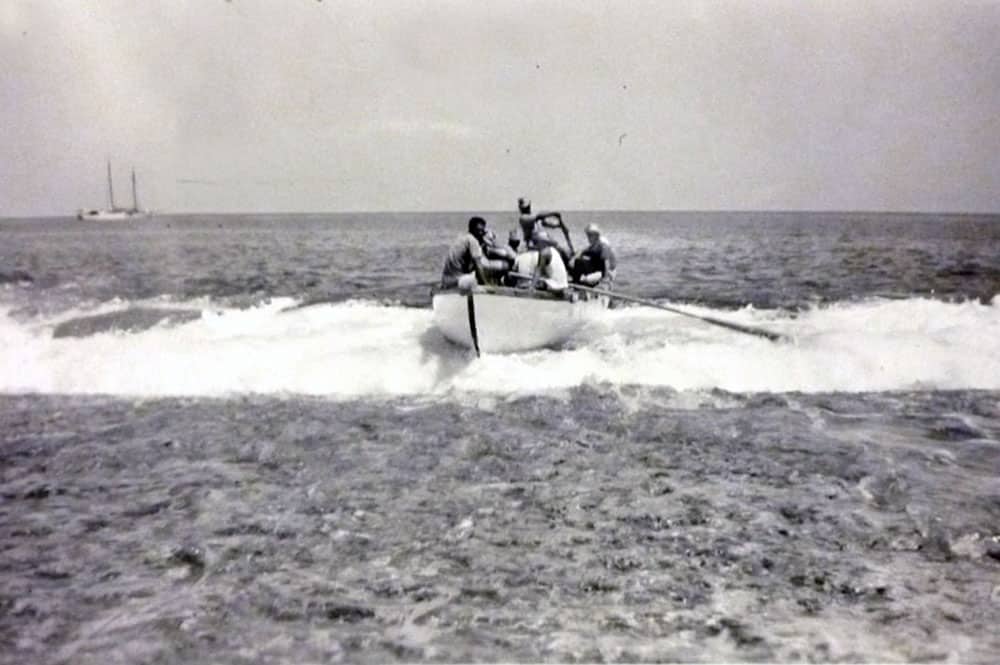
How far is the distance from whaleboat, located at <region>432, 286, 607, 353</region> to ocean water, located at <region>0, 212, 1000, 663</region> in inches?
15.7

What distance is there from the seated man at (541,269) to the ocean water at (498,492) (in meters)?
1.01

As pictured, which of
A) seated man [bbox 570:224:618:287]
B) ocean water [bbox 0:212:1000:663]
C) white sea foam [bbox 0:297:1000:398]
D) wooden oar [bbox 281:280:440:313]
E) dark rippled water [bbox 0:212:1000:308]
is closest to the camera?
ocean water [bbox 0:212:1000:663]

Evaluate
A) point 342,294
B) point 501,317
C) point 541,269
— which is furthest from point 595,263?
point 342,294

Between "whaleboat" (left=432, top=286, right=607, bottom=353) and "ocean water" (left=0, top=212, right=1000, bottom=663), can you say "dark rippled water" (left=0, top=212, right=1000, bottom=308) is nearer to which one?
"ocean water" (left=0, top=212, right=1000, bottom=663)

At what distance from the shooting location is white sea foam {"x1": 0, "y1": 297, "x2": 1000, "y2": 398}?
10289 mm

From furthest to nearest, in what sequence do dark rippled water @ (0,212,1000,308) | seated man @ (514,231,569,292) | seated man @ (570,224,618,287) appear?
dark rippled water @ (0,212,1000,308) → seated man @ (570,224,618,287) → seated man @ (514,231,569,292)

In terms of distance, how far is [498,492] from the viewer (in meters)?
6.39

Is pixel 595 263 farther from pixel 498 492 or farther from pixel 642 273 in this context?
pixel 642 273

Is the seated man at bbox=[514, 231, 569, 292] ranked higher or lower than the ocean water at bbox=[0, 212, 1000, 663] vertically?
higher

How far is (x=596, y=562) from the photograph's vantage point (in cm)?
502

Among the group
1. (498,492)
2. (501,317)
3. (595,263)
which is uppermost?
(595,263)

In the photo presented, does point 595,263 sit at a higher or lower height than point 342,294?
higher

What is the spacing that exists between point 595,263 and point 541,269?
2331mm

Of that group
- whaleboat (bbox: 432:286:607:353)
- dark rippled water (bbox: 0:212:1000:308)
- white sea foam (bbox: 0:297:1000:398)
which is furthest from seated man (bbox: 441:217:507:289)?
dark rippled water (bbox: 0:212:1000:308)
